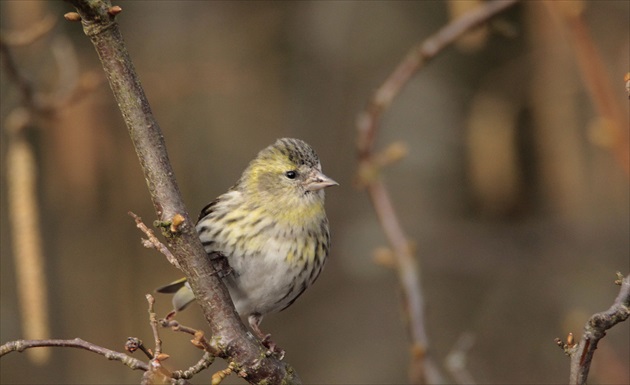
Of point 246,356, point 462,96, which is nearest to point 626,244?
point 462,96

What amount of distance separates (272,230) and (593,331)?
76.9 inches

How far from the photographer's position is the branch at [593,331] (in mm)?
1950

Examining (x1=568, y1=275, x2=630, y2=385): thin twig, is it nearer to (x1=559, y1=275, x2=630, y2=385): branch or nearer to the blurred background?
(x1=559, y1=275, x2=630, y2=385): branch

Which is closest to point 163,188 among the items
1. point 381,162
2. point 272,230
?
point 272,230

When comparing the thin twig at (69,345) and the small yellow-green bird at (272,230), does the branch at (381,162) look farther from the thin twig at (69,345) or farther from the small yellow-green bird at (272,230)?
the thin twig at (69,345)

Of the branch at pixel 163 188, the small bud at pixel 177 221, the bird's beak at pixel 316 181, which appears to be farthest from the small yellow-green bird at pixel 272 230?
the small bud at pixel 177 221

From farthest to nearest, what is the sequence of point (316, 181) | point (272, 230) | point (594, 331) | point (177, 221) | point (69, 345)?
point (316, 181) < point (272, 230) < point (177, 221) < point (69, 345) < point (594, 331)

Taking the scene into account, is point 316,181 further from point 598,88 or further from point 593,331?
point 593,331

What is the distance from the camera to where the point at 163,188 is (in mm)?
2332

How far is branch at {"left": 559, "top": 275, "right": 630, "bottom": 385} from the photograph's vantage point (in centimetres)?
195

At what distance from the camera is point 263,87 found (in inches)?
287

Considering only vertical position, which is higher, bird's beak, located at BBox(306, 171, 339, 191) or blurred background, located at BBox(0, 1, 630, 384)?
blurred background, located at BBox(0, 1, 630, 384)

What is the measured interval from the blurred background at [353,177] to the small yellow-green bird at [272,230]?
5.88 ft

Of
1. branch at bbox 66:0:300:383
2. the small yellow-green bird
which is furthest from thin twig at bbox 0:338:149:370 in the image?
the small yellow-green bird
